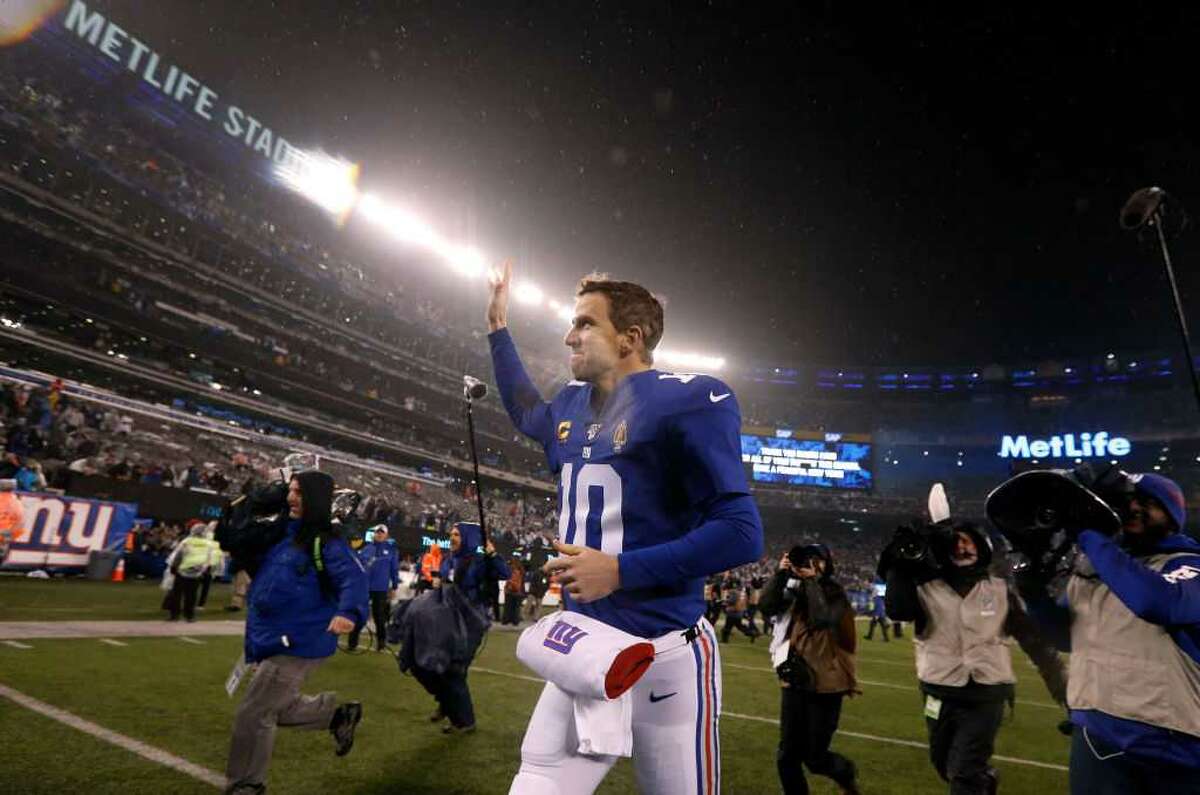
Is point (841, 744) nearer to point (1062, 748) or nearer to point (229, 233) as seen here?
point (1062, 748)

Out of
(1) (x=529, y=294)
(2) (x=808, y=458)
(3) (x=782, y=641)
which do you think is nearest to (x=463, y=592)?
(3) (x=782, y=641)

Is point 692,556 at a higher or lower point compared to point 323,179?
lower

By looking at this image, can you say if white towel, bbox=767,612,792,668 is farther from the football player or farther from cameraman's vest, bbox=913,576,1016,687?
the football player

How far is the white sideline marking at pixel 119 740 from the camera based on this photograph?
480 cm

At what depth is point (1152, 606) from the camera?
8.55ft

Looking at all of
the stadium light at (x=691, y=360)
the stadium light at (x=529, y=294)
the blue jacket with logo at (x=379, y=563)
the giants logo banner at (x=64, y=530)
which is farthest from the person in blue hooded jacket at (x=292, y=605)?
the stadium light at (x=691, y=360)

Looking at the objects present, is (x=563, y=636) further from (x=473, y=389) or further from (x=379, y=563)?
(x=379, y=563)

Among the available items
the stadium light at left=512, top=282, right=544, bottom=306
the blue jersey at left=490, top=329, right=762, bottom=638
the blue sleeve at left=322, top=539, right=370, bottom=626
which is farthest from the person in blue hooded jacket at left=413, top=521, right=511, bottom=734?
the stadium light at left=512, top=282, right=544, bottom=306

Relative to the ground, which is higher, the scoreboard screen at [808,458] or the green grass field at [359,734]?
the scoreboard screen at [808,458]

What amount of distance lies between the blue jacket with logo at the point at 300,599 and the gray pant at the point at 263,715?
0.10 metres

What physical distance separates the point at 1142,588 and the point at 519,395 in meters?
2.55

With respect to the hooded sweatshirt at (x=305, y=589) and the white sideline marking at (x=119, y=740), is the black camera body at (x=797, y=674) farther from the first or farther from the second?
the white sideline marking at (x=119, y=740)

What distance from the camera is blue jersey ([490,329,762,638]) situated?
75.2 inches

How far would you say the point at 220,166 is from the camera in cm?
4131
